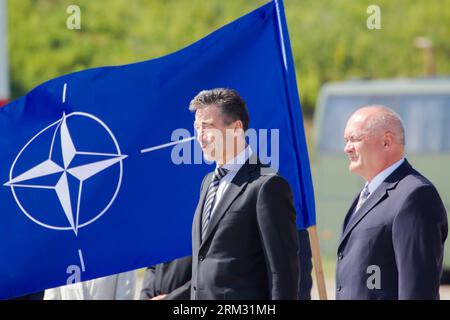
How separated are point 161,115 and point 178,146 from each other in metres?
0.20

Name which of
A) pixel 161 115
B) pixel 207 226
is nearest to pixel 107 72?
pixel 161 115

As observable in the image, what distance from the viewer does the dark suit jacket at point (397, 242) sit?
465cm

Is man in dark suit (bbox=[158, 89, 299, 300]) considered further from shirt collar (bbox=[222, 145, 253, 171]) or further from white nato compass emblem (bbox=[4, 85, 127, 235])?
white nato compass emblem (bbox=[4, 85, 127, 235])

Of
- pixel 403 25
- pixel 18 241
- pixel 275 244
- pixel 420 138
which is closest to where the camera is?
pixel 275 244

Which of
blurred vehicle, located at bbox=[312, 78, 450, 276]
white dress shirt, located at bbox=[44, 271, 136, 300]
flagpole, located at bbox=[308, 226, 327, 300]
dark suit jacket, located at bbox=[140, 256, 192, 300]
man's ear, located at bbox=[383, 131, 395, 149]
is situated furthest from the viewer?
blurred vehicle, located at bbox=[312, 78, 450, 276]

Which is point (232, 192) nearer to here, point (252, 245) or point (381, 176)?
point (252, 245)

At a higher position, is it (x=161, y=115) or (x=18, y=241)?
(x=161, y=115)

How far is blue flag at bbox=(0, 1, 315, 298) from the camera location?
5.73 metres

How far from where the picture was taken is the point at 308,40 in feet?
90.2

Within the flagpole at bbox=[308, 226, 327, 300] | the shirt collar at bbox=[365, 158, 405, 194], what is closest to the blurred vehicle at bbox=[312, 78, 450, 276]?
the flagpole at bbox=[308, 226, 327, 300]

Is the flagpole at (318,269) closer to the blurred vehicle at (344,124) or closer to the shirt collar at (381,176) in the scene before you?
the shirt collar at (381,176)

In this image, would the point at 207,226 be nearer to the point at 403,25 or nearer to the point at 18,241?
the point at 18,241

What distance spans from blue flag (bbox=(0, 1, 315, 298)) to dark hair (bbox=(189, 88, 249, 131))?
90cm
